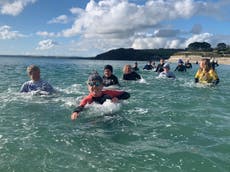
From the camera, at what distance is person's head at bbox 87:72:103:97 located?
363 inches

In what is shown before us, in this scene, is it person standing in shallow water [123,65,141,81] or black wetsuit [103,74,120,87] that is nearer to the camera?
black wetsuit [103,74,120,87]

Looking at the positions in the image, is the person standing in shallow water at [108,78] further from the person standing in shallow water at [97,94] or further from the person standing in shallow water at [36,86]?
the person standing in shallow water at [97,94]

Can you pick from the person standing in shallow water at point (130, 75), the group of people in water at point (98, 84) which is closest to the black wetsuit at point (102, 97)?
the group of people in water at point (98, 84)

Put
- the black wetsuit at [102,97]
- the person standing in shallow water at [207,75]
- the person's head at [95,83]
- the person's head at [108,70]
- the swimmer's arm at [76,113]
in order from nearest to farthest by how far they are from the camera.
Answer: the swimmer's arm at [76,113]
the person's head at [95,83]
the black wetsuit at [102,97]
the person's head at [108,70]
the person standing in shallow water at [207,75]

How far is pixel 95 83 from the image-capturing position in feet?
31.0

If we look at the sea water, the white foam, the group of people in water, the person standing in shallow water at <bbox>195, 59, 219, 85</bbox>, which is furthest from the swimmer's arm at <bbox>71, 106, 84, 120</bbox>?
the person standing in shallow water at <bbox>195, 59, 219, 85</bbox>

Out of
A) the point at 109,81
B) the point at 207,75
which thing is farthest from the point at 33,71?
the point at 207,75

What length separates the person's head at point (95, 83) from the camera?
363 inches

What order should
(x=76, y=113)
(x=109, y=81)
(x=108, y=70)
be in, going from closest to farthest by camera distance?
(x=76, y=113)
(x=108, y=70)
(x=109, y=81)

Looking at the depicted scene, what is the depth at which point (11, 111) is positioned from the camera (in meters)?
10.9

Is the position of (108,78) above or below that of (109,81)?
above

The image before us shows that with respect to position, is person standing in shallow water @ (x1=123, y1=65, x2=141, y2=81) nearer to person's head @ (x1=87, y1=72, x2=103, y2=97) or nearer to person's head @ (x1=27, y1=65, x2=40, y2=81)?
person's head @ (x1=27, y1=65, x2=40, y2=81)

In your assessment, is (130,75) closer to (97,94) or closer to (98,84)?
(97,94)

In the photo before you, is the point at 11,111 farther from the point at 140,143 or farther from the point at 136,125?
the point at 140,143
